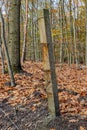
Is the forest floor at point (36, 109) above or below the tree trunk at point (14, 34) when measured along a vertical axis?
below

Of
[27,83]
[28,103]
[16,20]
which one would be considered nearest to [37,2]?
[16,20]

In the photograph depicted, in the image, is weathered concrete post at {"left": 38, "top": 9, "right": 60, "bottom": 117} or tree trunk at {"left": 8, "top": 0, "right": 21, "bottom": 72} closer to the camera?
weathered concrete post at {"left": 38, "top": 9, "right": 60, "bottom": 117}

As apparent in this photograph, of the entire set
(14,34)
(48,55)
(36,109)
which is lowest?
(36,109)

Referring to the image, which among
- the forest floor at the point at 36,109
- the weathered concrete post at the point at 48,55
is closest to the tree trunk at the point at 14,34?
the forest floor at the point at 36,109

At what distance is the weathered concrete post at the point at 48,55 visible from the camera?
13.0ft

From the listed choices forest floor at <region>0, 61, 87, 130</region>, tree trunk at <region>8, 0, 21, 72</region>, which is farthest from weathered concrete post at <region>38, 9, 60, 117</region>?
tree trunk at <region>8, 0, 21, 72</region>

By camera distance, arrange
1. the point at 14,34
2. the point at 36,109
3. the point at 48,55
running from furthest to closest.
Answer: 1. the point at 14,34
2. the point at 36,109
3. the point at 48,55

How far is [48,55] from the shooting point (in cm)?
401

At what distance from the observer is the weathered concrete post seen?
397 centimetres

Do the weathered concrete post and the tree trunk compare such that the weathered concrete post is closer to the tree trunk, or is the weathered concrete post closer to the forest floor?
the forest floor

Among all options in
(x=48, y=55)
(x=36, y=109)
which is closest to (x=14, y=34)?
(x=36, y=109)

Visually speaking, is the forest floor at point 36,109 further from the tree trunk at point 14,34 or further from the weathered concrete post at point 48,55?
the tree trunk at point 14,34

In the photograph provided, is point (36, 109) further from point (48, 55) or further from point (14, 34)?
point (14, 34)

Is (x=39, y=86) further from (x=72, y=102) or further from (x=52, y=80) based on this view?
(x=52, y=80)
